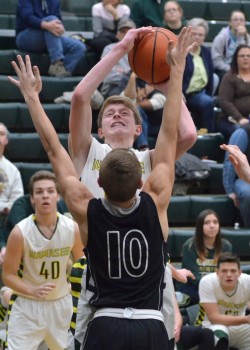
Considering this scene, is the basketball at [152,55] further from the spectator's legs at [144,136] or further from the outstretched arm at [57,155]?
the spectator's legs at [144,136]

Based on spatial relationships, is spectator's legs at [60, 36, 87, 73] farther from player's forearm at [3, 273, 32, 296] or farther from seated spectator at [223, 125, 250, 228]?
player's forearm at [3, 273, 32, 296]

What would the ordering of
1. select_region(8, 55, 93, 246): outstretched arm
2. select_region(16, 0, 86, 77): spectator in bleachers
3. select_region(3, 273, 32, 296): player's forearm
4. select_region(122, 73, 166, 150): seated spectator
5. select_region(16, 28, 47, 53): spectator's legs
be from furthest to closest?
select_region(16, 28, 47, 53): spectator's legs, select_region(16, 0, 86, 77): spectator in bleachers, select_region(122, 73, 166, 150): seated spectator, select_region(3, 273, 32, 296): player's forearm, select_region(8, 55, 93, 246): outstretched arm

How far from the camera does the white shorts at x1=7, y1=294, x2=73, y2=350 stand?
7316 millimetres

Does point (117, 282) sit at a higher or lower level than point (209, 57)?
lower

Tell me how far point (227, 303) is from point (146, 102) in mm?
2735

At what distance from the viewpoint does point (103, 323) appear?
4.24 meters

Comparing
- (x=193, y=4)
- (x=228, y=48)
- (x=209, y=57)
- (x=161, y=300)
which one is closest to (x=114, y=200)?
(x=161, y=300)

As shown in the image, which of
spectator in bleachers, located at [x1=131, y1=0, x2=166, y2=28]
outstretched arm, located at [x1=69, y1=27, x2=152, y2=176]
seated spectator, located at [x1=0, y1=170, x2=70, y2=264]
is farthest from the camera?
spectator in bleachers, located at [x1=131, y1=0, x2=166, y2=28]

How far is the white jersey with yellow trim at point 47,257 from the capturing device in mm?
7352

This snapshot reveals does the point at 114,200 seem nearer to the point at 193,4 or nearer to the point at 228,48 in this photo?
the point at 228,48

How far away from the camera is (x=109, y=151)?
16.4ft

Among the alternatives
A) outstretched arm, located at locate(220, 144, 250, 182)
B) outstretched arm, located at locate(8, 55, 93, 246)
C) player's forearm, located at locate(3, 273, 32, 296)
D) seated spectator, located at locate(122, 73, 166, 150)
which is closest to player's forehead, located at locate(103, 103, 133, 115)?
outstretched arm, located at locate(220, 144, 250, 182)

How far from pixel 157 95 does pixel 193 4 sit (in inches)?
112

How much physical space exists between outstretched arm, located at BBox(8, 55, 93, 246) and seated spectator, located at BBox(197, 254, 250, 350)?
403 centimetres
